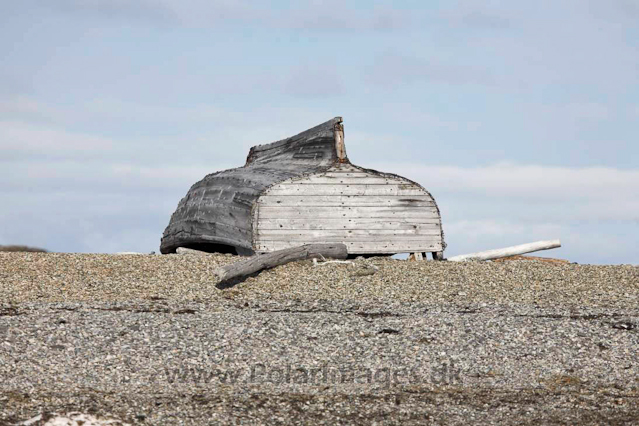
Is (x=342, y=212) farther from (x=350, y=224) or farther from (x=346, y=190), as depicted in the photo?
(x=346, y=190)

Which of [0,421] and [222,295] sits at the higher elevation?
[222,295]

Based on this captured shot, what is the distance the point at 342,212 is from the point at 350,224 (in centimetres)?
41

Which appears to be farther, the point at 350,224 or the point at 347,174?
the point at 347,174

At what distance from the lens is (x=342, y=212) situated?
23.5m

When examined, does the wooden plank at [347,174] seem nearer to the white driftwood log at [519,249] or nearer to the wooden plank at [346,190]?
the wooden plank at [346,190]

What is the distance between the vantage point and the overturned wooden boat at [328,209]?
2306cm

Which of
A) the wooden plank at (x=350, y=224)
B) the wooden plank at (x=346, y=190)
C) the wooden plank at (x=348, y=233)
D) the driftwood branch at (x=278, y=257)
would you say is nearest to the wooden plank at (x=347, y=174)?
the wooden plank at (x=346, y=190)

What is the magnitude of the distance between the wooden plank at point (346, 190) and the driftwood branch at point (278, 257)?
2262 millimetres

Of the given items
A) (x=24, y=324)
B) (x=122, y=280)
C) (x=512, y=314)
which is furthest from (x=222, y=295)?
(x=512, y=314)

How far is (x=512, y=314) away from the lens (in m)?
15.7

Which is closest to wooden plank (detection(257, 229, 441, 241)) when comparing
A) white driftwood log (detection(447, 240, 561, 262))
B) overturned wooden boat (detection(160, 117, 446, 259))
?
overturned wooden boat (detection(160, 117, 446, 259))

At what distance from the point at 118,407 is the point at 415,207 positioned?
609 inches

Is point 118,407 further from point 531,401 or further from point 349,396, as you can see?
point 531,401

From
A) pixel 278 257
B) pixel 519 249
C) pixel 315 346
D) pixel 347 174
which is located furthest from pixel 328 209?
pixel 315 346
